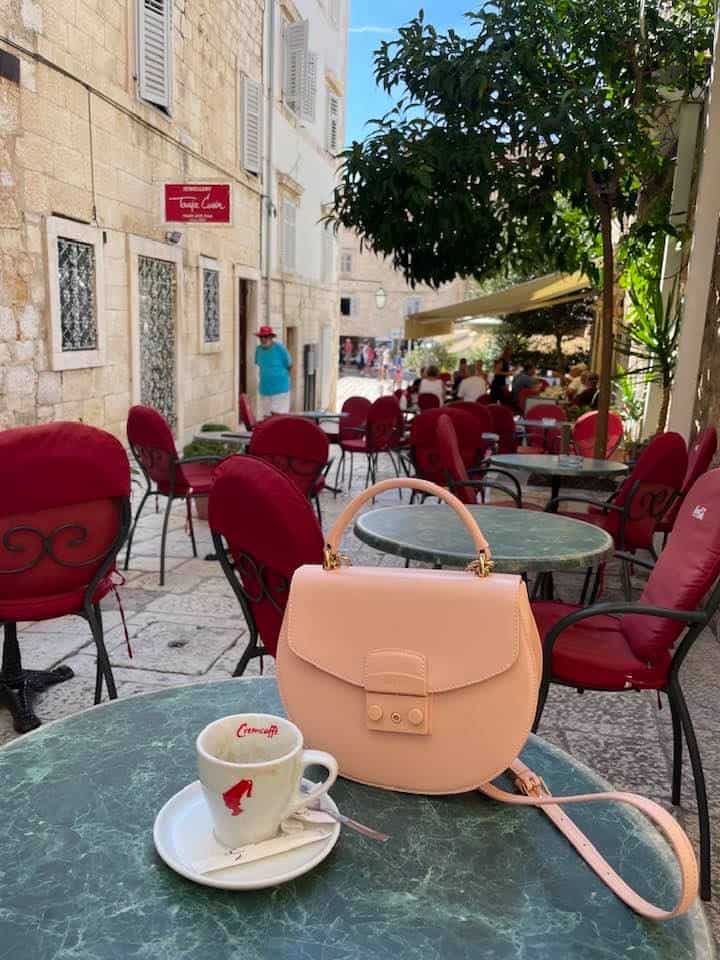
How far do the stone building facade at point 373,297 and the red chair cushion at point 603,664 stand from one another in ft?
127

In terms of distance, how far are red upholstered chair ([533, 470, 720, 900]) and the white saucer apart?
3.66 feet

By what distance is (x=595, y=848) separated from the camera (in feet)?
2.80

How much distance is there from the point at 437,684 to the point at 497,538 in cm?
163

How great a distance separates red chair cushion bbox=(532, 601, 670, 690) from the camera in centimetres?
200

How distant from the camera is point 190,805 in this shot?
0.89 m

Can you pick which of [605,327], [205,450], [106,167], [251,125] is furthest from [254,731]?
[251,125]

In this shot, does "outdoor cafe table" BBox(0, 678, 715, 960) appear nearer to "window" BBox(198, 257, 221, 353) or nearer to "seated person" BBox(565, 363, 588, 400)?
"window" BBox(198, 257, 221, 353)

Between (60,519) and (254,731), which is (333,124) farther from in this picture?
(254,731)

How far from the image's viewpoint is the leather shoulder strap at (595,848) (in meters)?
0.76

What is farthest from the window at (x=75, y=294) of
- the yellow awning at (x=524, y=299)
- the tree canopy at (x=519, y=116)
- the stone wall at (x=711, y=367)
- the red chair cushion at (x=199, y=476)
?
the yellow awning at (x=524, y=299)

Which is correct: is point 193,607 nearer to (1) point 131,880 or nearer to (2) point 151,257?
(1) point 131,880

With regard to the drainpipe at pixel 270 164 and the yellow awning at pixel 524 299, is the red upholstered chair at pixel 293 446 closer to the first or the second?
the yellow awning at pixel 524 299

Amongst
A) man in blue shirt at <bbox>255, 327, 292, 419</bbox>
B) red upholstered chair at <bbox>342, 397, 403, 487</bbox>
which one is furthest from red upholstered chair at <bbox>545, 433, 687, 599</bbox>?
man in blue shirt at <bbox>255, 327, 292, 419</bbox>

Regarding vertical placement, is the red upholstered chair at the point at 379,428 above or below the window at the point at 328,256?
below
